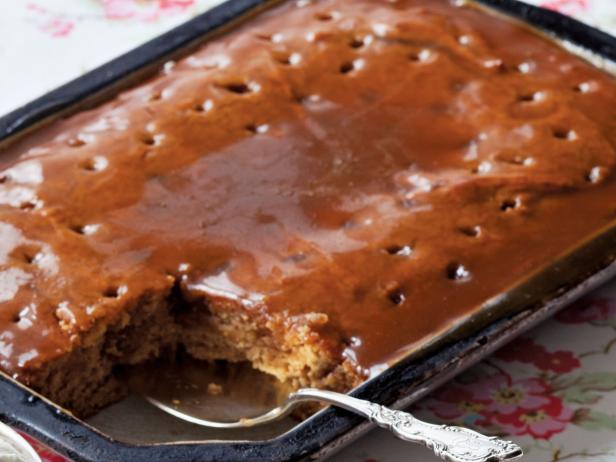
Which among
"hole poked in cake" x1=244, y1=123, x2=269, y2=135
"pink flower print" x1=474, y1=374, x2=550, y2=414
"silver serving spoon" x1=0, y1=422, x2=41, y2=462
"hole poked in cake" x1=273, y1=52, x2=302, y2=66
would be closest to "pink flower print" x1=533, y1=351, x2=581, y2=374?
"pink flower print" x1=474, y1=374, x2=550, y2=414

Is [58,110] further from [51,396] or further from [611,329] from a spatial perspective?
[611,329]

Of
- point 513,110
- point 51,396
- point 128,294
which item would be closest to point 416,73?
point 513,110

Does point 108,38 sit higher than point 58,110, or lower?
lower

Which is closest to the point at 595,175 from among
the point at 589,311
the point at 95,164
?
the point at 589,311

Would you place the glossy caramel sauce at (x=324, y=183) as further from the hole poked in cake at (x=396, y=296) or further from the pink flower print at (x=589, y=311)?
the pink flower print at (x=589, y=311)

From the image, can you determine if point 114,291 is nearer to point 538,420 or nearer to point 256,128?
point 256,128

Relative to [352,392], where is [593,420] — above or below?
below
